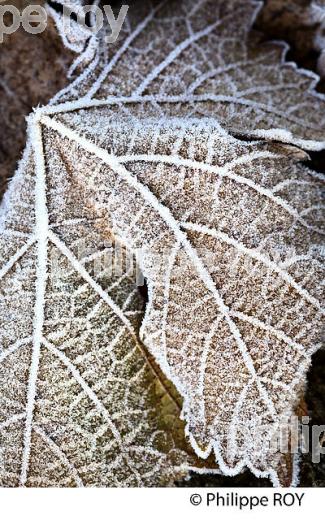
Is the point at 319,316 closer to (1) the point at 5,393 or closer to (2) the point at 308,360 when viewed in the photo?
(2) the point at 308,360

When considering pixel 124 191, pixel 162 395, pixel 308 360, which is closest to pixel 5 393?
pixel 162 395

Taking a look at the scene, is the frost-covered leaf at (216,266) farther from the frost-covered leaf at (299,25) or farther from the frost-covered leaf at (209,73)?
the frost-covered leaf at (299,25)

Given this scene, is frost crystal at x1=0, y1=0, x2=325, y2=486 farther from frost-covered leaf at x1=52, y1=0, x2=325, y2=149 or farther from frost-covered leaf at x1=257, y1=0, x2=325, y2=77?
frost-covered leaf at x1=257, y1=0, x2=325, y2=77

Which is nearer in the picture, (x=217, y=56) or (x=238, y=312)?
(x=238, y=312)

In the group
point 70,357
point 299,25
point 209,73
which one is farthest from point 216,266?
point 299,25

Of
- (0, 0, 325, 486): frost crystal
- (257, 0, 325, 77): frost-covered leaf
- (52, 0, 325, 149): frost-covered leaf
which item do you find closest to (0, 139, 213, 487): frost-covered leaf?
(0, 0, 325, 486): frost crystal

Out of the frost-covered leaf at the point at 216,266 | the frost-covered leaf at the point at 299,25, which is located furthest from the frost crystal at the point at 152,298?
the frost-covered leaf at the point at 299,25

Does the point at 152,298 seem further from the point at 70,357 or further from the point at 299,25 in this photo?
the point at 299,25
